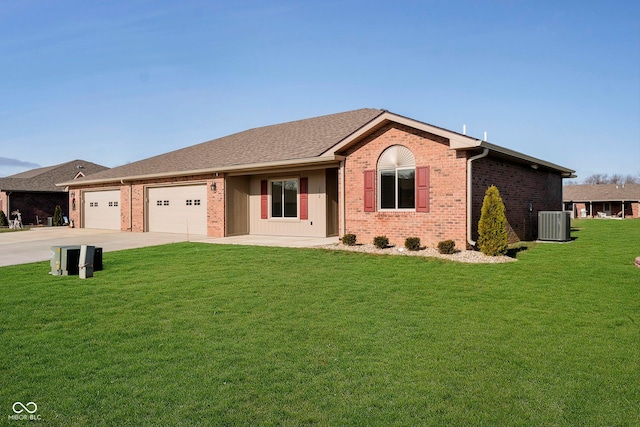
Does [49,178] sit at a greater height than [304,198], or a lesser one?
greater

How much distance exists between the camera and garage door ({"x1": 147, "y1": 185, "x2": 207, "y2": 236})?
19234 millimetres

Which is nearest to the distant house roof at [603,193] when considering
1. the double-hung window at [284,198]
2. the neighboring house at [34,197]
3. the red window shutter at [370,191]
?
the double-hung window at [284,198]

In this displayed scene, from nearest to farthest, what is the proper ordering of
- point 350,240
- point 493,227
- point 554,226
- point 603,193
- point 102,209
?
point 493,227
point 350,240
point 554,226
point 102,209
point 603,193

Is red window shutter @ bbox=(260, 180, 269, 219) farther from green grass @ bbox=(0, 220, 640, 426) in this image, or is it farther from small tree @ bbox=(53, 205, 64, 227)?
small tree @ bbox=(53, 205, 64, 227)

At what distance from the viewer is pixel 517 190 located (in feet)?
50.9

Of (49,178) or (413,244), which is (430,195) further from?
(49,178)

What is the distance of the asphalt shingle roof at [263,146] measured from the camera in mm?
16991

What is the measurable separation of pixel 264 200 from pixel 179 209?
474 centimetres

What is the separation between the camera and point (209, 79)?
1683cm

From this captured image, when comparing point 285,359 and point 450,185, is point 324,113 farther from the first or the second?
point 285,359

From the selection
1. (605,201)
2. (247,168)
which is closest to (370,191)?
(247,168)

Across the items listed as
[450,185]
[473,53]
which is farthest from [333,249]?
[473,53]

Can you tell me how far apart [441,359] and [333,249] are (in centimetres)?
847

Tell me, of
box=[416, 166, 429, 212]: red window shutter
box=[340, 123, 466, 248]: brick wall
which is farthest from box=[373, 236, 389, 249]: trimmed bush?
box=[416, 166, 429, 212]: red window shutter
